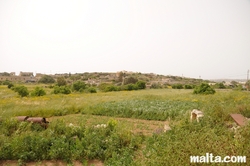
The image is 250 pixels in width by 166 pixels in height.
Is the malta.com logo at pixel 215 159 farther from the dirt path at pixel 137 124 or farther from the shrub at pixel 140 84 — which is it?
the shrub at pixel 140 84

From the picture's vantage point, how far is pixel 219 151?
2.88m

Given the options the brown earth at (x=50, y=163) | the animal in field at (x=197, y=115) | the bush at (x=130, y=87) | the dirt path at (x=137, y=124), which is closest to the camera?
the brown earth at (x=50, y=163)

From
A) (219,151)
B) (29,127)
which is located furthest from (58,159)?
(219,151)

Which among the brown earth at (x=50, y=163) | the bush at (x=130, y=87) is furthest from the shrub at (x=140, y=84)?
the brown earth at (x=50, y=163)

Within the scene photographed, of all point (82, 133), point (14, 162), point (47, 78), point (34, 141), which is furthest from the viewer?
point (47, 78)

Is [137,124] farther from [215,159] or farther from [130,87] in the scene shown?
[130,87]

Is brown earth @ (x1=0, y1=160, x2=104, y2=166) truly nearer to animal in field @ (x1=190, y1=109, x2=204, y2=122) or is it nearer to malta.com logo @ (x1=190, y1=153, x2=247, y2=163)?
malta.com logo @ (x1=190, y1=153, x2=247, y2=163)

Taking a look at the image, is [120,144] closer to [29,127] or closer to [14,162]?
[14,162]

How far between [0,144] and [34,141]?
1.10 m

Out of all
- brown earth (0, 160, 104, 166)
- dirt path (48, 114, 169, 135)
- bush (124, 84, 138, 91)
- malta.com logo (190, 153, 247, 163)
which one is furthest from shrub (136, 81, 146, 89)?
malta.com logo (190, 153, 247, 163)

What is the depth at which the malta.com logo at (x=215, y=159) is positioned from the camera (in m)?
2.56

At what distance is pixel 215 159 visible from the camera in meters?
2.69

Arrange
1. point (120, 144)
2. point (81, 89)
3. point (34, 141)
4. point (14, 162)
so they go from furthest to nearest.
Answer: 1. point (81, 89)
2. point (120, 144)
3. point (34, 141)
4. point (14, 162)

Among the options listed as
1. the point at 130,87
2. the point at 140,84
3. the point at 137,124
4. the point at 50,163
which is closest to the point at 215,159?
the point at 50,163
